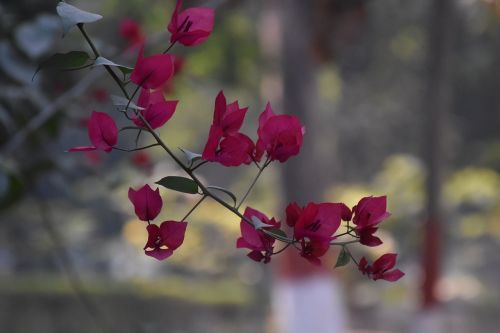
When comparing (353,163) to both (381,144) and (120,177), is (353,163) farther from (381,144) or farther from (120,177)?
(120,177)

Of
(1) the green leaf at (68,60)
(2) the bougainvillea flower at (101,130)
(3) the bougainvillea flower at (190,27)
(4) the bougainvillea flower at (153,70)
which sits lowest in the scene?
(2) the bougainvillea flower at (101,130)

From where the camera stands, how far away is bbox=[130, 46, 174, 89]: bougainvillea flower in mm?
487

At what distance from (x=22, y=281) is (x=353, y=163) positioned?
3860 millimetres

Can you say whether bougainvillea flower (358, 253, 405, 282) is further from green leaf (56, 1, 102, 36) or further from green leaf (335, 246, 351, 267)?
green leaf (56, 1, 102, 36)

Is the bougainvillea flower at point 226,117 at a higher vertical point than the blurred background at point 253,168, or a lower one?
lower

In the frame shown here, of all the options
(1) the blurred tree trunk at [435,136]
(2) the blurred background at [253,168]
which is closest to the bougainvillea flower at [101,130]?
(2) the blurred background at [253,168]

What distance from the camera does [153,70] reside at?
49 centimetres

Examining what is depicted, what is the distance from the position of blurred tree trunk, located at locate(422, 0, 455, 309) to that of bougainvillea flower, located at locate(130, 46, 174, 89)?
3064mm

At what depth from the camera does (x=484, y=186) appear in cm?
470

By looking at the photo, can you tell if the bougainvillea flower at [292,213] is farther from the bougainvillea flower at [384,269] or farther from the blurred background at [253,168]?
the blurred background at [253,168]

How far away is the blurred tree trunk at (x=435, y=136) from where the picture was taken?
3441 mm

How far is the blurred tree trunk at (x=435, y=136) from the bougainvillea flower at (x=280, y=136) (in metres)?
3.02

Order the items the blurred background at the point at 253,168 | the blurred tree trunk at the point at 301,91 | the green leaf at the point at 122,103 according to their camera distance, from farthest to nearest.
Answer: the blurred tree trunk at the point at 301,91 → the blurred background at the point at 253,168 → the green leaf at the point at 122,103

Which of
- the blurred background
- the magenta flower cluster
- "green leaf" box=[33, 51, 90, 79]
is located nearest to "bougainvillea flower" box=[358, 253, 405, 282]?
the magenta flower cluster
